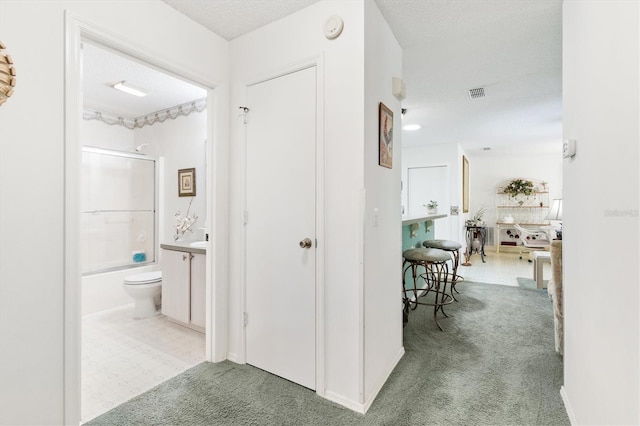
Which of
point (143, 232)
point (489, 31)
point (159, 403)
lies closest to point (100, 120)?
point (143, 232)

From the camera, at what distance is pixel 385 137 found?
200 centimetres

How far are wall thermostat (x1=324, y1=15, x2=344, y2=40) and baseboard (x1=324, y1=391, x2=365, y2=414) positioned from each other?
82.2 inches

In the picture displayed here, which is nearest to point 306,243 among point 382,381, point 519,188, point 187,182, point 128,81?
point 382,381

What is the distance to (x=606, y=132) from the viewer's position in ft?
3.84

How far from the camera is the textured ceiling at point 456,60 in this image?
191 cm

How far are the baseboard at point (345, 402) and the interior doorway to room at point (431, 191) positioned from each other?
471 centimetres

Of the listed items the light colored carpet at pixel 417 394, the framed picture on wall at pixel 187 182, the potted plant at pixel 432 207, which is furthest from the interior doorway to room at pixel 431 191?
the framed picture on wall at pixel 187 182

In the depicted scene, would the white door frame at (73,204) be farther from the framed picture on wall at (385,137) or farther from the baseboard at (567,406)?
the baseboard at (567,406)

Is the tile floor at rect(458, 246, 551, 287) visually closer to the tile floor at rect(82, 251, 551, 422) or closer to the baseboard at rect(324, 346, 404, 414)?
the baseboard at rect(324, 346, 404, 414)

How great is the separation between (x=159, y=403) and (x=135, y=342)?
103 cm

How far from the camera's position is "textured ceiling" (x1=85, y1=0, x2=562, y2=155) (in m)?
1.91

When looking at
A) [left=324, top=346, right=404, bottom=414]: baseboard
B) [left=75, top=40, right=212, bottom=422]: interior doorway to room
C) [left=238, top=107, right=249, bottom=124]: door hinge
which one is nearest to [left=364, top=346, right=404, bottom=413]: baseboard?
[left=324, top=346, right=404, bottom=414]: baseboard

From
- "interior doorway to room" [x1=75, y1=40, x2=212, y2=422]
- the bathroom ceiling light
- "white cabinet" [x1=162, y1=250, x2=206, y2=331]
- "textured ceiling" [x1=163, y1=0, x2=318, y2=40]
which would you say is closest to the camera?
"textured ceiling" [x1=163, y1=0, x2=318, y2=40]

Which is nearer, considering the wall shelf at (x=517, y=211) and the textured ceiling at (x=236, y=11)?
the textured ceiling at (x=236, y=11)
